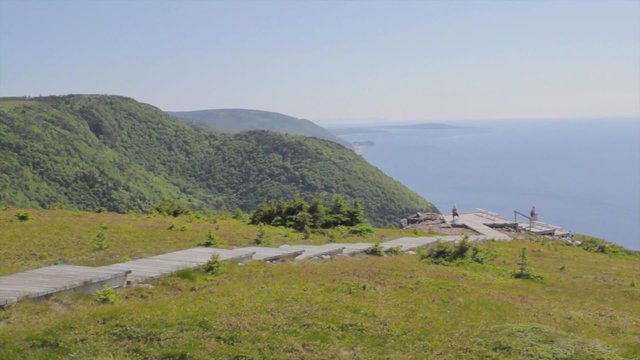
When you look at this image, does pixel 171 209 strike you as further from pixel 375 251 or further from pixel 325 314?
pixel 325 314

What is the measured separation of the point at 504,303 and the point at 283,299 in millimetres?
5761

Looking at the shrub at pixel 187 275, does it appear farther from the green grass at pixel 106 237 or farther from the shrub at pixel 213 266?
the green grass at pixel 106 237

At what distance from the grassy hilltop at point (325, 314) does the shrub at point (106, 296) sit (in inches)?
5.1

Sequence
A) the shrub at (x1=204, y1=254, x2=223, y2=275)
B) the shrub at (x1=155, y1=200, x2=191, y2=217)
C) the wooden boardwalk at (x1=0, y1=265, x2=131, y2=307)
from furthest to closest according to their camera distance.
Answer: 1. the shrub at (x1=155, y1=200, x2=191, y2=217)
2. the shrub at (x1=204, y1=254, x2=223, y2=275)
3. the wooden boardwalk at (x1=0, y1=265, x2=131, y2=307)

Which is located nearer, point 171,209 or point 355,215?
point 355,215

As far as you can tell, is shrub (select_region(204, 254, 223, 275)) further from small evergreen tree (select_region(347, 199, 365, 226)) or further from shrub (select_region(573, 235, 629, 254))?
shrub (select_region(573, 235, 629, 254))

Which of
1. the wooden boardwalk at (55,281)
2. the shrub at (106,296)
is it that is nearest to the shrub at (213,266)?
the wooden boardwalk at (55,281)

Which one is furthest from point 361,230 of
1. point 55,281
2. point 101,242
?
point 55,281

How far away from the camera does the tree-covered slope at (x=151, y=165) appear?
111062 millimetres

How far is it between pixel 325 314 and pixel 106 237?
12830 millimetres

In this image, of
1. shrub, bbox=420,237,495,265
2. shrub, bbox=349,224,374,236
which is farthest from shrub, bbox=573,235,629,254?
shrub, bbox=349,224,374,236

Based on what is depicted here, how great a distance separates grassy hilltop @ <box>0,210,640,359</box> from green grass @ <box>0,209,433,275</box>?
15cm

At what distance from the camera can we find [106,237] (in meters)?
20.6

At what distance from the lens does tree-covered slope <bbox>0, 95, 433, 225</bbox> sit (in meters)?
111
